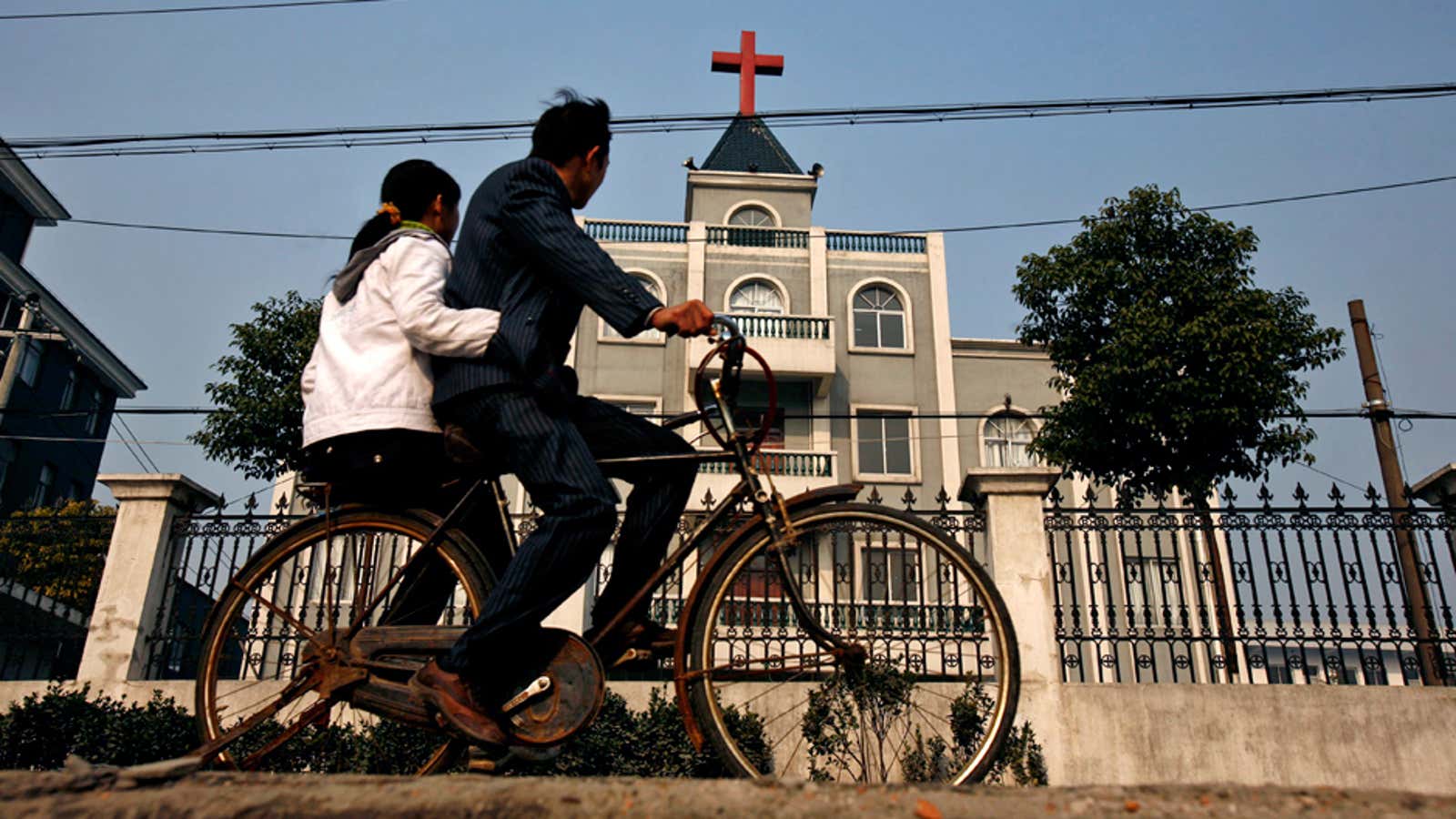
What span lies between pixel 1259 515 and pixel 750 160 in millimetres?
25103

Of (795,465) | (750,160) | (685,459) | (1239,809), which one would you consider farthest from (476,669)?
(750,160)

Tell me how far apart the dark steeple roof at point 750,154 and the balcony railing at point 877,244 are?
4664 millimetres

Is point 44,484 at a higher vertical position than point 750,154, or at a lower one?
lower

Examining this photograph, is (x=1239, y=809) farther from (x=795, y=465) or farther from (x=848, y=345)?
(x=848, y=345)

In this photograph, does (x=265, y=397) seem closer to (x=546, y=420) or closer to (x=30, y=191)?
(x=546, y=420)

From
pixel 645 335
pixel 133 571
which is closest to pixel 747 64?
pixel 645 335

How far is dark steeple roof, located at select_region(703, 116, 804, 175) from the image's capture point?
99.7ft

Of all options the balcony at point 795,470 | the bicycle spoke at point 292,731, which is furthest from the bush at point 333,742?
the balcony at point 795,470

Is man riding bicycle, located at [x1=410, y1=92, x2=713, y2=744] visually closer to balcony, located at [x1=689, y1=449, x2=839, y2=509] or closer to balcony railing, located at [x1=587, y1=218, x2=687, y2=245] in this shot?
balcony, located at [x1=689, y1=449, x2=839, y2=509]

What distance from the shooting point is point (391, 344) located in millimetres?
2801

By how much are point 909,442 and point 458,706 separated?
22.5 meters

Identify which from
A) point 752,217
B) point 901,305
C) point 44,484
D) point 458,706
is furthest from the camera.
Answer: point 44,484

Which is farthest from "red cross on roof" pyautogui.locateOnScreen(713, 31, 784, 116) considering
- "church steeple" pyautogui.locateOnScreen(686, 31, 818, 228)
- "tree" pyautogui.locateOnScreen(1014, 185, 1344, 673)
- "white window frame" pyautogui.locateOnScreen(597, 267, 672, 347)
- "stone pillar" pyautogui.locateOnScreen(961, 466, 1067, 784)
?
"stone pillar" pyautogui.locateOnScreen(961, 466, 1067, 784)

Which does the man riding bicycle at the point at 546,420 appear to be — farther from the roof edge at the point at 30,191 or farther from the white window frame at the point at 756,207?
the roof edge at the point at 30,191
